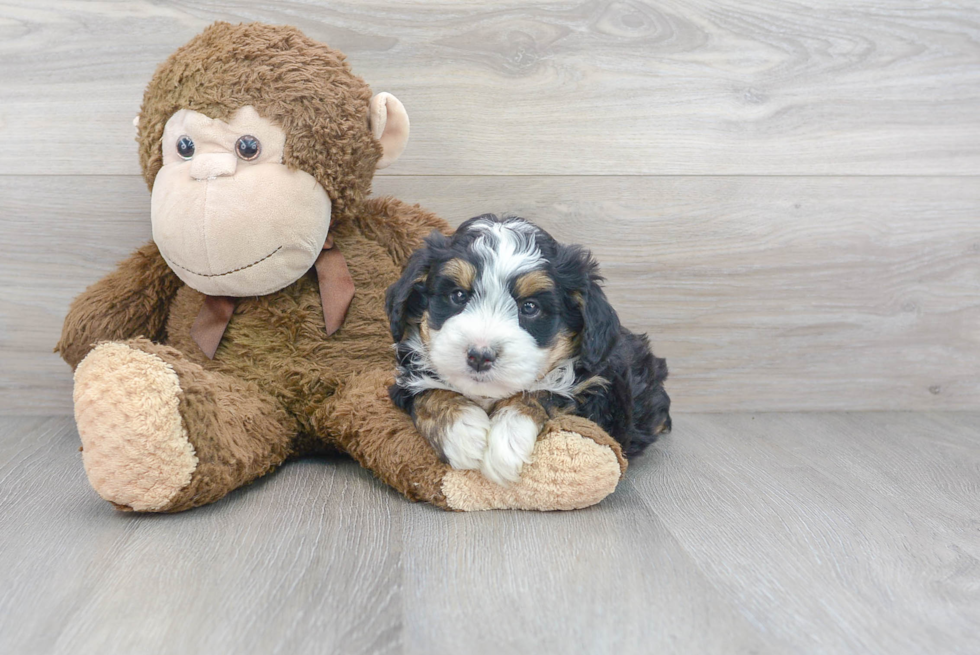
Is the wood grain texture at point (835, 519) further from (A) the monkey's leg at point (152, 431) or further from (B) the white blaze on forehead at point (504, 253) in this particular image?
(A) the monkey's leg at point (152, 431)

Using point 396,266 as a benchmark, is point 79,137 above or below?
above

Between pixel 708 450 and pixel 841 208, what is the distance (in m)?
0.90

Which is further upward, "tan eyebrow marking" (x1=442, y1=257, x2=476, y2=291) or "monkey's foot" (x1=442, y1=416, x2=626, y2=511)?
"tan eyebrow marking" (x1=442, y1=257, x2=476, y2=291)

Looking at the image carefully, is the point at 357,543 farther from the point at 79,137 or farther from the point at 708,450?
the point at 79,137

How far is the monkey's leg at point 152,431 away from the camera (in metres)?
1.50

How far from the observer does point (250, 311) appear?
76.5 inches

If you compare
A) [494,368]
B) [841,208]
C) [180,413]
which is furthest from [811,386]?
[180,413]

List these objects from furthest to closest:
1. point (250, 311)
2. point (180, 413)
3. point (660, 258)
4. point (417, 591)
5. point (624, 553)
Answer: point (660, 258), point (250, 311), point (180, 413), point (624, 553), point (417, 591)

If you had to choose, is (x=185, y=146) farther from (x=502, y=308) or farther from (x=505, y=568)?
(x=505, y=568)

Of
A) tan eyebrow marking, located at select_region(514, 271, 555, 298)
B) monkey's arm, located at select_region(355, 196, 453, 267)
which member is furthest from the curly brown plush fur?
tan eyebrow marking, located at select_region(514, 271, 555, 298)

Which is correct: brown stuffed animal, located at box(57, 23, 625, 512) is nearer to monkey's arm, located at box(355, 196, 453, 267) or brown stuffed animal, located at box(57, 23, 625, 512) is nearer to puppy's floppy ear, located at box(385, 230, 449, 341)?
monkey's arm, located at box(355, 196, 453, 267)

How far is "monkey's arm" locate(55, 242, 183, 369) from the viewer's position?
1991 mm

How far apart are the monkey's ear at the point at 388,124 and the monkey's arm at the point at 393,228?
0.13 m

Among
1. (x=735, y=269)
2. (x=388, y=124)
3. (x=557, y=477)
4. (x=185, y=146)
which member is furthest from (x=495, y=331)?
(x=735, y=269)
